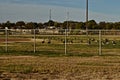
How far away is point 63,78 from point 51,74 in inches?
53.2

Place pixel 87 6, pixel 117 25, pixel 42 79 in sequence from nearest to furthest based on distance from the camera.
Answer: pixel 42 79 → pixel 87 6 → pixel 117 25

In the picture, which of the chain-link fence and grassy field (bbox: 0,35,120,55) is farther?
grassy field (bbox: 0,35,120,55)

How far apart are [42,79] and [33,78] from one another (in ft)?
1.57

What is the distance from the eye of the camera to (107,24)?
124m

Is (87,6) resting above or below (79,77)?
above

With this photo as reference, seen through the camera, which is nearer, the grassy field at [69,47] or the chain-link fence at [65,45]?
the chain-link fence at [65,45]

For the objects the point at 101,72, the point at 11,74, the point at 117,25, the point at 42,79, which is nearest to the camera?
the point at 42,79

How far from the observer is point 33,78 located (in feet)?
51.0

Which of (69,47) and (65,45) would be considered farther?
(69,47)

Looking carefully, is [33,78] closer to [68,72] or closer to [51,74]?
[51,74]

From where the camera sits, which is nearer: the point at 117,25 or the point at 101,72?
the point at 101,72

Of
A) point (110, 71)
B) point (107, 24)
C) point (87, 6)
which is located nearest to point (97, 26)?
point (107, 24)

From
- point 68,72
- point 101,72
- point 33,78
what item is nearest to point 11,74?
point 33,78

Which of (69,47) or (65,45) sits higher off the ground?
(65,45)
